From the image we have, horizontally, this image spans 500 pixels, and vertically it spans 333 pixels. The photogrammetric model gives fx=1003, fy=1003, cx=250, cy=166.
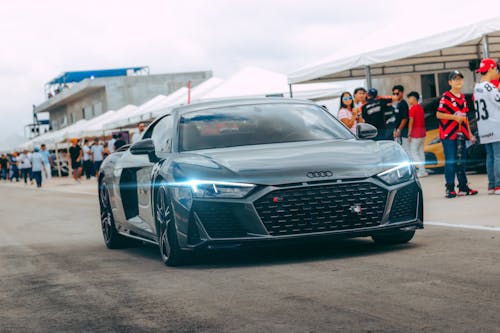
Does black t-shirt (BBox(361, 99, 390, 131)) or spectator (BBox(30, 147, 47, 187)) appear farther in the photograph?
spectator (BBox(30, 147, 47, 187))

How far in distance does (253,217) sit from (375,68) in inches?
700

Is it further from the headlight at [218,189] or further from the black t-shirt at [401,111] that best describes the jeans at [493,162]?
the headlight at [218,189]

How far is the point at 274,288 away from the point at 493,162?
722 cm

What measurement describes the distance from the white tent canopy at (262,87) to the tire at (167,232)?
701 inches

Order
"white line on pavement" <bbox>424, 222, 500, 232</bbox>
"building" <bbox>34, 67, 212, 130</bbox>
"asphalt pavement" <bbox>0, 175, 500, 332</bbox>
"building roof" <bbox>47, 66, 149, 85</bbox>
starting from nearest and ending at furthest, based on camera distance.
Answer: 1. "asphalt pavement" <bbox>0, 175, 500, 332</bbox>
2. "white line on pavement" <bbox>424, 222, 500, 232</bbox>
3. "building" <bbox>34, 67, 212, 130</bbox>
4. "building roof" <bbox>47, 66, 149, 85</bbox>

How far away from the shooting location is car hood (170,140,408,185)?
23.4 ft

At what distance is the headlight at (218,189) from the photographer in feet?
23.2

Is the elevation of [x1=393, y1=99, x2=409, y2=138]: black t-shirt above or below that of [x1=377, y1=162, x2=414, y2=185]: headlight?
above

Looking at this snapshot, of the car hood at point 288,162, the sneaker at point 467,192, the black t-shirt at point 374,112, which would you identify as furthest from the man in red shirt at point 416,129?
the car hood at point 288,162

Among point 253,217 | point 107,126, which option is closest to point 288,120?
point 253,217

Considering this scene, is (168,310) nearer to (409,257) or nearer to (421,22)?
(409,257)

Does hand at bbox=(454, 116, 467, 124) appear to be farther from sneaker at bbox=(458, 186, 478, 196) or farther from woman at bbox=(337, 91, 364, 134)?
woman at bbox=(337, 91, 364, 134)

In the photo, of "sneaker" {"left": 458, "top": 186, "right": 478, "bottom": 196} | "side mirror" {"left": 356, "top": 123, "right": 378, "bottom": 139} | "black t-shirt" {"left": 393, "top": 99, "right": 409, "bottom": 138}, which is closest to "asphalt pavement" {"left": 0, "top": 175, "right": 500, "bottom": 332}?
"side mirror" {"left": 356, "top": 123, "right": 378, "bottom": 139}

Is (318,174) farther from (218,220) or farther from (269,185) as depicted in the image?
(218,220)
